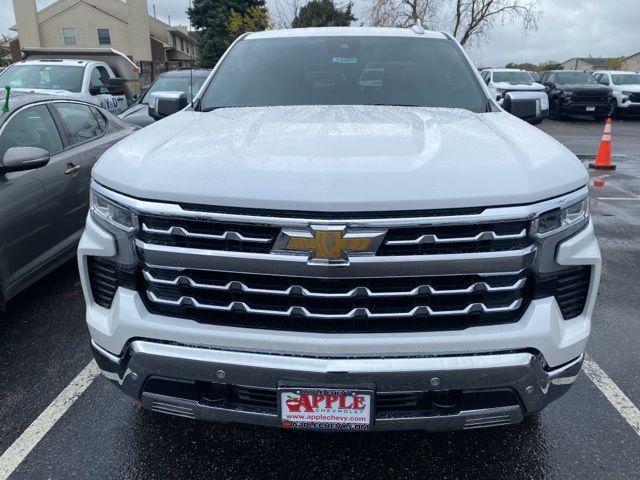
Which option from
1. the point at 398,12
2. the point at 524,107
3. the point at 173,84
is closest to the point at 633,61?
the point at 398,12

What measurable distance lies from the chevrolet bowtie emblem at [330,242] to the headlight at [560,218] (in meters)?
0.58

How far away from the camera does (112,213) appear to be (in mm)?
2055

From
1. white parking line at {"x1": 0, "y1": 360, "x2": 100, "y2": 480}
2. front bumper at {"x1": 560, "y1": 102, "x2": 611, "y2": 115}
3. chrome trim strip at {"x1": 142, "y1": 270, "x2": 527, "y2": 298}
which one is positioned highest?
chrome trim strip at {"x1": 142, "y1": 270, "x2": 527, "y2": 298}

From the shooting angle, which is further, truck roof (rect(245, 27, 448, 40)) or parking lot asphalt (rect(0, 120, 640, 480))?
truck roof (rect(245, 27, 448, 40))

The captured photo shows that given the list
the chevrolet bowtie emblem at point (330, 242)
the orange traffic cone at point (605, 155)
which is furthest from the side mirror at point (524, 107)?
the orange traffic cone at point (605, 155)

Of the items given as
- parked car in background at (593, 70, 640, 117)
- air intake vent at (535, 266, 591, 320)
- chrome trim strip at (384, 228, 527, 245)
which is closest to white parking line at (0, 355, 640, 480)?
air intake vent at (535, 266, 591, 320)

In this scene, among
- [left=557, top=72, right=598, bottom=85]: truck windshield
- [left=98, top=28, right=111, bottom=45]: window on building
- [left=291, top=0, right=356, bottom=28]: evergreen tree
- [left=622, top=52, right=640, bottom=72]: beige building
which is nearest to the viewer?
[left=557, top=72, right=598, bottom=85]: truck windshield

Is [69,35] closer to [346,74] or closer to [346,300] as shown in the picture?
[346,74]

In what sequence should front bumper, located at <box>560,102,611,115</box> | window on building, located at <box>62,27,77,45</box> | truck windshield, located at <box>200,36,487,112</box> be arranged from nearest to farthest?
truck windshield, located at <box>200,36,487,112</box>, front bumper, located at <box>560,102,611,115</box>, window on building, located at <box>62,27,77,45</box>

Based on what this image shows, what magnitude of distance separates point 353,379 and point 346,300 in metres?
0.28

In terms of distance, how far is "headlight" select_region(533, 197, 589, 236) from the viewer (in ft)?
6.28

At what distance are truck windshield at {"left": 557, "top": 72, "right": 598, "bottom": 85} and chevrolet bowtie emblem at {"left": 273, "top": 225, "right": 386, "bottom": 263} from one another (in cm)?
2163

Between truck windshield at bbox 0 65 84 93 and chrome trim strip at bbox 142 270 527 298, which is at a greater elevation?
truck windshield at bbox 0 65 84 93

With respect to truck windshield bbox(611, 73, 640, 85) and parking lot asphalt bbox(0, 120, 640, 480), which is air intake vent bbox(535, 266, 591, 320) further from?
truck windshield bbox(611, 73, 640, 85)
